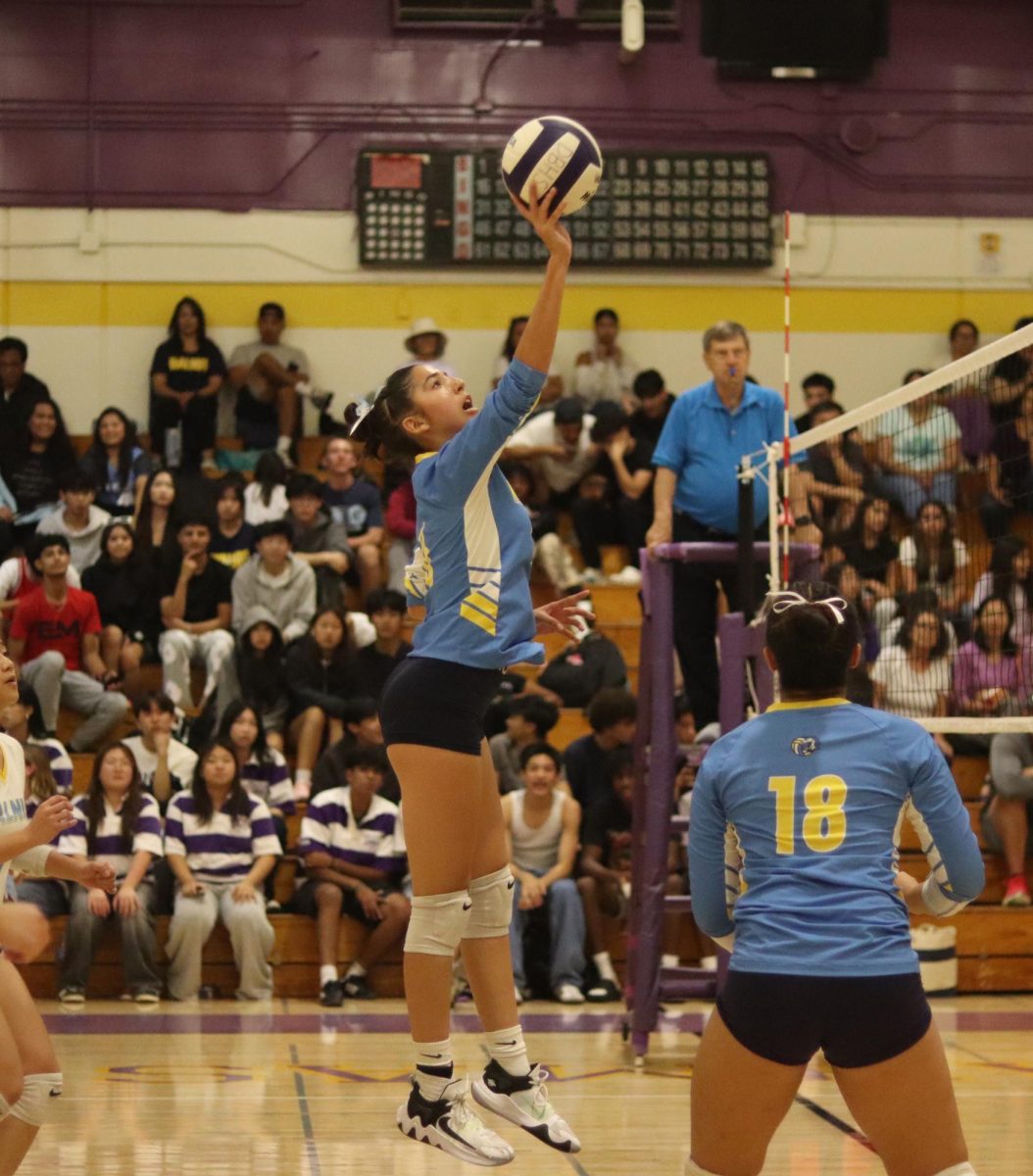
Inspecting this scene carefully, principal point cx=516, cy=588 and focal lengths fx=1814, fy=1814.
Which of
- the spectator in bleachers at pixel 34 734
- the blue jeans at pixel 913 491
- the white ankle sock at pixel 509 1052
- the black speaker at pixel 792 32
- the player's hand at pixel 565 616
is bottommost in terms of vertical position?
the white ankle sock at pixel 509 1052

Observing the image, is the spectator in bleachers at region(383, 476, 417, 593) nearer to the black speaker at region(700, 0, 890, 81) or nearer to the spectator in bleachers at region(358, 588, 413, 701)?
the spectator in bleachers at region(358, 588, 413, 701)

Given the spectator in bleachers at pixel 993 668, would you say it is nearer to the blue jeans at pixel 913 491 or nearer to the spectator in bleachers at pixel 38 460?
the blue jeans at pixel 913 491

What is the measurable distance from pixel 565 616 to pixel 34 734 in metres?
7.20

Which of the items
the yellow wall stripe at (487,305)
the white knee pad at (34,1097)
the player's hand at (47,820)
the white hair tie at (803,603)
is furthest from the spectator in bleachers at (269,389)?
the white hair tie at (803,603)

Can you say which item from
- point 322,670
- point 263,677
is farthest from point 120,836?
point 322,670

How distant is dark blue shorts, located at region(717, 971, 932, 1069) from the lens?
420 cm

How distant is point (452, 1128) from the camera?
→ 526 cm

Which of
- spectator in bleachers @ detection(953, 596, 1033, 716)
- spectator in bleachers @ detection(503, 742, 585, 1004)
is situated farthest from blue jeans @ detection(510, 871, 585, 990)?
spectator in bleachers @ detection(953, 596, 1033, 716)

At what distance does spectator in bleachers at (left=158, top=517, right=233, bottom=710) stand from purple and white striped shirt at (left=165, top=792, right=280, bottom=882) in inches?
68.1

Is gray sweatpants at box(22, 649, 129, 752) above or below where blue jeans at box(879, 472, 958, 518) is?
below

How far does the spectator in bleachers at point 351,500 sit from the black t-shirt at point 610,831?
11.4 feet

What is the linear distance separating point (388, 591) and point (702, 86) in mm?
7119

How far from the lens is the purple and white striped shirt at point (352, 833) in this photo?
36.9 ft

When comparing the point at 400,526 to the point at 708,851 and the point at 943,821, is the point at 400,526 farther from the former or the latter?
the point at 943,821
